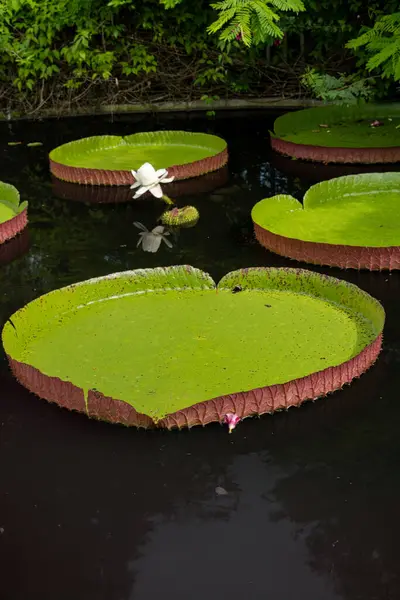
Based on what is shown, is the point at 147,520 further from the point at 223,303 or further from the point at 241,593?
the point at 223,303

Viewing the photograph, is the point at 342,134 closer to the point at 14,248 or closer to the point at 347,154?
the point at 347,154

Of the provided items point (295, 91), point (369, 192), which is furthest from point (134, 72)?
point (369, 192)

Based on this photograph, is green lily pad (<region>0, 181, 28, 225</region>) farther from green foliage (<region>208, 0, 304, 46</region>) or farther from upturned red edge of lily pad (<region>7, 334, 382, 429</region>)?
upturned red edge of lily pad (<region>7, 334, 382, 429</region>)

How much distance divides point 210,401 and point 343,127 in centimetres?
521

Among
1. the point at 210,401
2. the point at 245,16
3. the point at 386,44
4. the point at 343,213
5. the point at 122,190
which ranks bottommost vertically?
the point at 122,190

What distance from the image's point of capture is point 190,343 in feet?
12.8

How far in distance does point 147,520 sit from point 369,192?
350 cm

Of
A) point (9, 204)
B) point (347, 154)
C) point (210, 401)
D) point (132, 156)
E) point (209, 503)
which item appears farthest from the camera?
point (132, 156)

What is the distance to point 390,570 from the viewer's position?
2.68 m

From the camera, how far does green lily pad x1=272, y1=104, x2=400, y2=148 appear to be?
7555 mm

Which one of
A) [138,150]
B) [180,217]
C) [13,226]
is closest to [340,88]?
[138,150]

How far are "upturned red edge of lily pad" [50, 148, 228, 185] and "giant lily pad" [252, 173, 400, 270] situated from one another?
1.46 m

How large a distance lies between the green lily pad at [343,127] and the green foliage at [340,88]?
28 centimetres

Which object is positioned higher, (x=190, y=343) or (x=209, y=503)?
(x=190, y=343)
